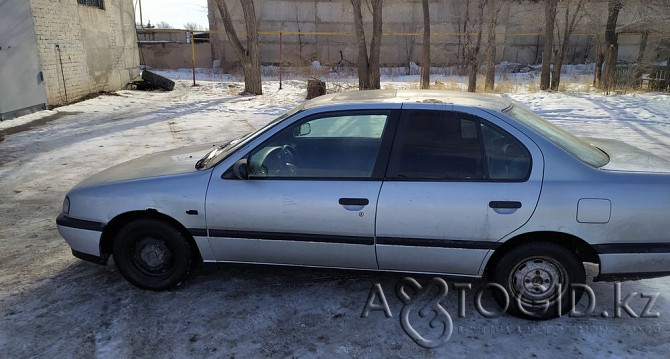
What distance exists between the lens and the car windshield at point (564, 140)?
3.23 m

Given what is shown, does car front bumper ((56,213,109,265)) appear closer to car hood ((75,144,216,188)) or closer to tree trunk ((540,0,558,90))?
car hood ((75,144,216,188))

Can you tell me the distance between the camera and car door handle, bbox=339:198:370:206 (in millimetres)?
3164

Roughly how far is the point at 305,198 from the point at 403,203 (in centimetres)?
67

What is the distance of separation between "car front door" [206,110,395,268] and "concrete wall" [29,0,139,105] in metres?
11.9

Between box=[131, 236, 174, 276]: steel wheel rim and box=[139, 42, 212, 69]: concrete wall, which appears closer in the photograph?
box=[131, 236, 174, 276]: steel wheel rim

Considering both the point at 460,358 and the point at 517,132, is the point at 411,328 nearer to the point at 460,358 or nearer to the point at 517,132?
the point at 460,358

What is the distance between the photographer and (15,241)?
182 inches

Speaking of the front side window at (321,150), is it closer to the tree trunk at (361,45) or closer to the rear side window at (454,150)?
the rear side window at (454,150)

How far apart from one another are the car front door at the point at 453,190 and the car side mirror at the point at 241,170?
0.96 meters

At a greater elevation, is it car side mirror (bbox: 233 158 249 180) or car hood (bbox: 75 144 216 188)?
car side mirror (bbox: 233 158 249 180)

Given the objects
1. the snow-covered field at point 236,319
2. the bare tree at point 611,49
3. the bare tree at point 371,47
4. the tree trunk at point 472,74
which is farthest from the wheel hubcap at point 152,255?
the bare tree at point 611,49

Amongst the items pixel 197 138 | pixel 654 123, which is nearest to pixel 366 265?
pixel 197 138

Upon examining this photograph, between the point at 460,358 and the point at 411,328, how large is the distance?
1.33 ft

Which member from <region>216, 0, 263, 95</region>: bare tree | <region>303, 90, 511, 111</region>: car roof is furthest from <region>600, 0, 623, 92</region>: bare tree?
<region>303, 90, 511, 111</region>: car roof
